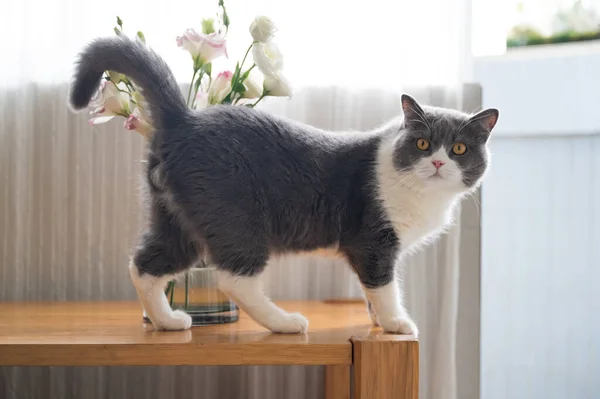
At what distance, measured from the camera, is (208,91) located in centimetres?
118

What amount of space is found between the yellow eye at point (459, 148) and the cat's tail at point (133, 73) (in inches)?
16.6

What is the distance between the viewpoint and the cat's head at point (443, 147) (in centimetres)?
103

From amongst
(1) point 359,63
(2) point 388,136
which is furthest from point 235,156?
(1) point 359,63

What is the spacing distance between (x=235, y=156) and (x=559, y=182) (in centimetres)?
90

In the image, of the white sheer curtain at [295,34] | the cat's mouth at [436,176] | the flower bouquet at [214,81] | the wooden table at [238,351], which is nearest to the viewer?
the wooden table at [238,351]

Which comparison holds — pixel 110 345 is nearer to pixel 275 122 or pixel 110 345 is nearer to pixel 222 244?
pixel 222 244

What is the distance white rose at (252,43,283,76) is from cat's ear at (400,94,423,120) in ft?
0.79

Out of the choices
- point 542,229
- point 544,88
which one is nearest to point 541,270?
point 542,229

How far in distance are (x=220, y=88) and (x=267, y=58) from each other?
99mm

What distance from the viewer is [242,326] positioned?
1.12 m

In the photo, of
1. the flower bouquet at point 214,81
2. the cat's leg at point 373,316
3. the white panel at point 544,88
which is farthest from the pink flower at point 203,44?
the white panel at point 544,88

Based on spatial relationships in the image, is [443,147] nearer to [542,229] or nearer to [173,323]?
[173,323]

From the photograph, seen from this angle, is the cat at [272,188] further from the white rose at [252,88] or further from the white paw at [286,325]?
the white rose at [252,88]

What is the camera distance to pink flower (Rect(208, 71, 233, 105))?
3.79 ft
